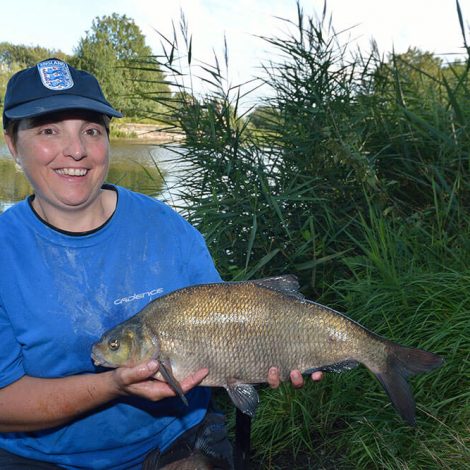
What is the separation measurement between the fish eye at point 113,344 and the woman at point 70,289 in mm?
76

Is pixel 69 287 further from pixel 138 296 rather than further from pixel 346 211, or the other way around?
pixel 346 211

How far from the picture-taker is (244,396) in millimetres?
1856

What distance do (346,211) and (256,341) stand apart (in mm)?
2096

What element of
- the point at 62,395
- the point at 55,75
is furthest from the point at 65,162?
the point at 62,395

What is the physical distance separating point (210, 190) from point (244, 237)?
16.4 inches

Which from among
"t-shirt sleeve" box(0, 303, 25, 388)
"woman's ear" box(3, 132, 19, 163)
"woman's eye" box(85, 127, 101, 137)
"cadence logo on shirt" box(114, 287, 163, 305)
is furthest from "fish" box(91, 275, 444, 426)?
"woman's ear" box(3, 132, 19, 163)

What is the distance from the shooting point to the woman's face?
1.90m

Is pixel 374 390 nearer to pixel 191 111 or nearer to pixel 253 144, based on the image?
pixel 253 144

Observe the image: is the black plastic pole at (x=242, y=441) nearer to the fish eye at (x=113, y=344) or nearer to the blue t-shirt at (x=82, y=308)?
the blue t-shirt at (x=82, y=308)

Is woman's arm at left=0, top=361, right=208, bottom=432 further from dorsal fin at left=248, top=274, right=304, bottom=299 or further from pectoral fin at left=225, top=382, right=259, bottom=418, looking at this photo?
dorsal fin at left=248, top=274, right=304, bottom=299

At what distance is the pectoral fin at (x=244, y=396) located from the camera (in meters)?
1.85

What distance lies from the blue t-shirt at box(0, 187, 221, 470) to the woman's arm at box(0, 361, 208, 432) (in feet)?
0.20

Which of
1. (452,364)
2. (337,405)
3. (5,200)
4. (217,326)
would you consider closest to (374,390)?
(337,405)

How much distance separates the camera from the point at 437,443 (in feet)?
8.01
